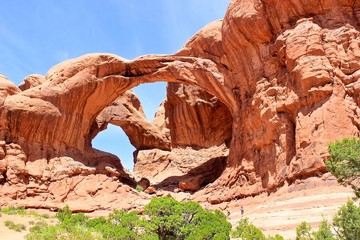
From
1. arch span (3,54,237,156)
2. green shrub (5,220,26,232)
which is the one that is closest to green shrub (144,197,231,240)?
green shrub (5,220,26,232)

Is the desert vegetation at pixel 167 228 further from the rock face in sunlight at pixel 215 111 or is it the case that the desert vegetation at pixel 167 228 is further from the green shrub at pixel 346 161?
the rock face in sunlight at pixel 215 111

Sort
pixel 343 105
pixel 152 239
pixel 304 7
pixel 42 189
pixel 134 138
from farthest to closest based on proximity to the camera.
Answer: pixel 134 138
pixel 42 189
pixel 304 7
pixel 343 105
pixel 152 239

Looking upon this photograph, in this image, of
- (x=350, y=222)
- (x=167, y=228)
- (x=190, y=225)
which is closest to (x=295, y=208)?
A: (x=190, y=225)

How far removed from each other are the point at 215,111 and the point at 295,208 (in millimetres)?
20455

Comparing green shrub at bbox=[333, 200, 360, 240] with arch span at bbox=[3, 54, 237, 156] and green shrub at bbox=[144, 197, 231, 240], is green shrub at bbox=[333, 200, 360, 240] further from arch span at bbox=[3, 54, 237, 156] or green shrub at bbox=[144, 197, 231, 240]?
arch span at bbox=[3, 54, 237, 156]

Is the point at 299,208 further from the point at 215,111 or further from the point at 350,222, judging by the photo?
the point at 215,111

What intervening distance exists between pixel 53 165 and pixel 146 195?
6972 mm

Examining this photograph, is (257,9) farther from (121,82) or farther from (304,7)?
(121,82)

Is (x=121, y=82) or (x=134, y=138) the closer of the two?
(x=121, y=82)

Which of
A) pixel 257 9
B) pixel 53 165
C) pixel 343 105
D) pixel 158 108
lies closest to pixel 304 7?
pixel 257 9

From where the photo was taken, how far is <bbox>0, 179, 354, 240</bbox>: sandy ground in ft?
53.3

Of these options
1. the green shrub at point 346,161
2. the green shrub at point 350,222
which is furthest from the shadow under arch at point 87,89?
the green shrub at point 350,222

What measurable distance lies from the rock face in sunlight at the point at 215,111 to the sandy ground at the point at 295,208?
3.38 feet

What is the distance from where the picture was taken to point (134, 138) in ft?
136
